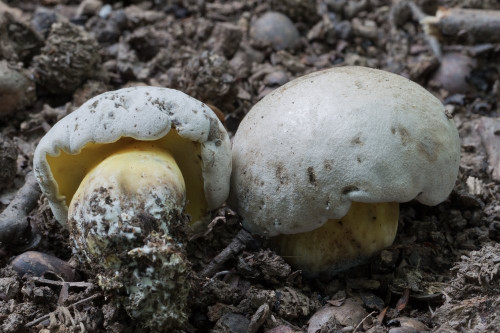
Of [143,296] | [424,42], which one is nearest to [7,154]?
[143,296]

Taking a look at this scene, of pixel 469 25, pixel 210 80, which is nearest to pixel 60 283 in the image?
pixel 210 80

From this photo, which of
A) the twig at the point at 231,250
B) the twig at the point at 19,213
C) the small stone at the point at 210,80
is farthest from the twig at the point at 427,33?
the twig at the point at 19,213

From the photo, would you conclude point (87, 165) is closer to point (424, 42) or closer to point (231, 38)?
point (231, 38)

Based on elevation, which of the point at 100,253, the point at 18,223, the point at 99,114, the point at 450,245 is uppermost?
the point at 99,114

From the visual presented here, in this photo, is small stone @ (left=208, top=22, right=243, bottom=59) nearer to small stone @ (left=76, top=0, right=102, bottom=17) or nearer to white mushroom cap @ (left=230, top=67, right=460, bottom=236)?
small stone @ (left=76, top=0, right=102, bottom=17)

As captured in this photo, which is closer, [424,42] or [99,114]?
[99,114]

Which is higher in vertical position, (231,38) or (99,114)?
(99,114)
